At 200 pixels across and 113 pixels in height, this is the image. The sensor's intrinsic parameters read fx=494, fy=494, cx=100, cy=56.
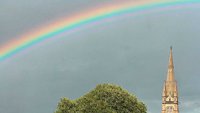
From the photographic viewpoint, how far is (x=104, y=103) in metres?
91.4

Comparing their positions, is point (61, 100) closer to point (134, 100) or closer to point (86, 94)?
point (86, 94)

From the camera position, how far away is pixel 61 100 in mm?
92875

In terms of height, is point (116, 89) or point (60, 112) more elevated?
point (116, 89)

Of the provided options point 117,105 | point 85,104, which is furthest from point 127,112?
point 85,104

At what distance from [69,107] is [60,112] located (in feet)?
6.55

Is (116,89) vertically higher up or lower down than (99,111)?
higher up

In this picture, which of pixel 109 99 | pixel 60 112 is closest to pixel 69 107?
pixel 60 112

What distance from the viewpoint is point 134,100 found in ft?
309

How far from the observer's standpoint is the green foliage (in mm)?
90938

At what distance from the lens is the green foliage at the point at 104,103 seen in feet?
298

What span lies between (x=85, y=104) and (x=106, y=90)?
16.5ft

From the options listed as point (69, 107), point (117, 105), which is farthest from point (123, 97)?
point (69, 107)

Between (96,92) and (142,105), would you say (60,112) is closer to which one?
(96,92)

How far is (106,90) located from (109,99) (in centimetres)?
221
